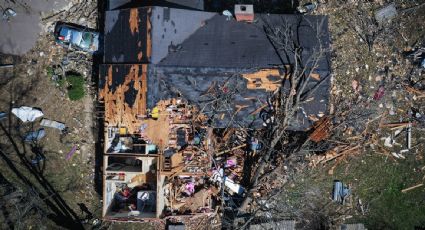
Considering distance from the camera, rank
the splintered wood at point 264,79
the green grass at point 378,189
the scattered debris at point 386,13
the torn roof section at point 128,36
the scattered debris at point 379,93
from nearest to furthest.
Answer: the torn roof section at point 128,36 < the splintered wood at point 264,79 < the scattered debris at point 386,13 < the scattered debris at point 379,93 < the green grass at point 378,189

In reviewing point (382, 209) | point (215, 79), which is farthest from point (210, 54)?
point (382, 209)

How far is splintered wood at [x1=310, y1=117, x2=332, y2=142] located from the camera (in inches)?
466

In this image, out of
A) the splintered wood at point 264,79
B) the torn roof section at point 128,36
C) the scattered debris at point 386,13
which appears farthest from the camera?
the scattered debris at point 386,13

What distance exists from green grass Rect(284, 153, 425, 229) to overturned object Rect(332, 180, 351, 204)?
5.1 inches

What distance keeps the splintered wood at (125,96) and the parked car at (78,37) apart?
1.68 m

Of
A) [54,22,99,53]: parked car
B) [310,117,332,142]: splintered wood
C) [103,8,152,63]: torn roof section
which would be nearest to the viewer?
[103,8,152,63]: torn roof section

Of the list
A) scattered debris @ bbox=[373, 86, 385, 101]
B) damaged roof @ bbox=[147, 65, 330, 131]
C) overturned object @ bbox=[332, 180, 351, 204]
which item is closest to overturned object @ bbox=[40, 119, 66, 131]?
damaged roof @ bbox=[147, 65, 330, 131]

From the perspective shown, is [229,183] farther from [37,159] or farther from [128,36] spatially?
[37,159]

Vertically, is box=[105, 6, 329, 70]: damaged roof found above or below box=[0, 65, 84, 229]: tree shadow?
above

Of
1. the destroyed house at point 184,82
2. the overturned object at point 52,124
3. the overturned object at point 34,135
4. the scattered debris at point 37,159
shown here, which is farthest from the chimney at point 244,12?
the scattered debris at point 37,159

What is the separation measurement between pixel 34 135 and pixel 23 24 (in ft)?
10.2

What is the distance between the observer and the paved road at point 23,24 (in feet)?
42.7

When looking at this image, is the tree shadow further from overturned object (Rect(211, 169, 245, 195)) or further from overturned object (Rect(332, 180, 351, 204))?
overturned object (Rect(332, 180, 351, 204))

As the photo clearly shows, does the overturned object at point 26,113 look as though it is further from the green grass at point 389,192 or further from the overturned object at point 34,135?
the green grass at point 389,192
